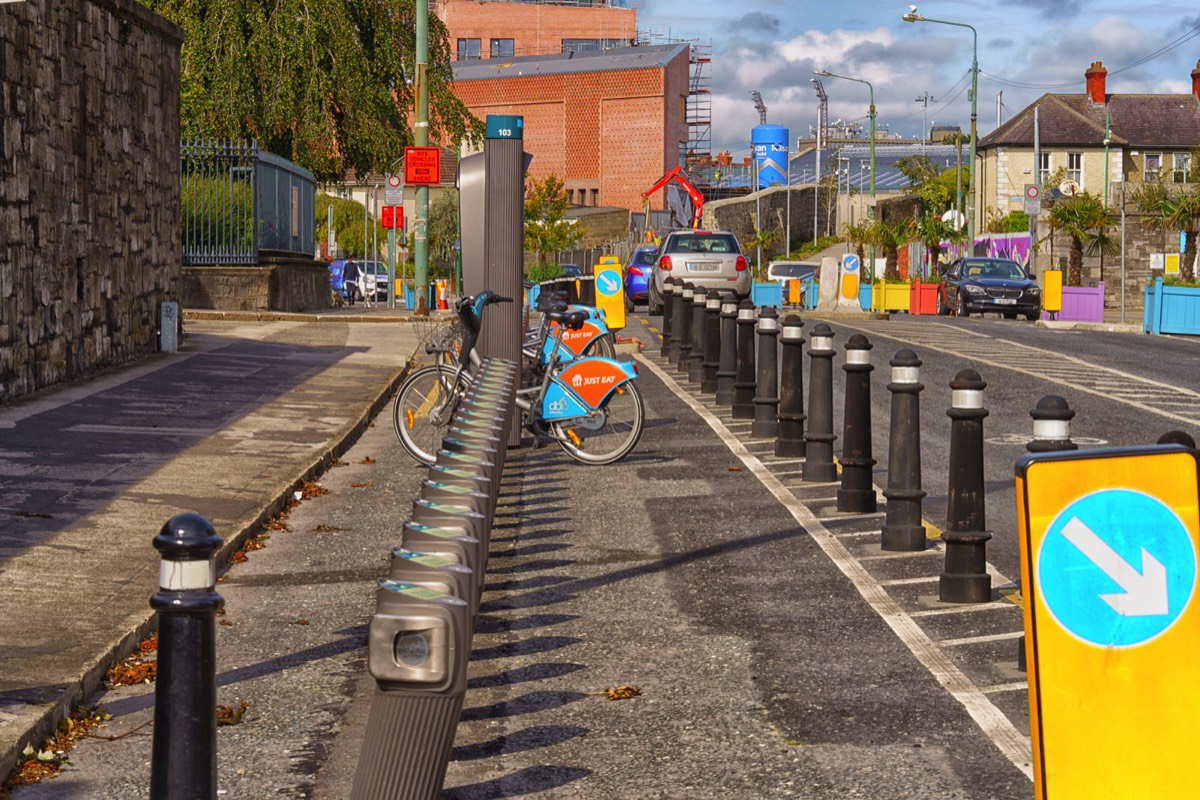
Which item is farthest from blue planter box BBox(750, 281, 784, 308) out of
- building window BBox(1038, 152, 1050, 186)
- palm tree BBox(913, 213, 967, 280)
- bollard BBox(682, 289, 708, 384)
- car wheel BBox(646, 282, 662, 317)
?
building window BBox(1038, 152, 1050, 186)

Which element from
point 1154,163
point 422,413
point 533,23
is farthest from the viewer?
point 533,23

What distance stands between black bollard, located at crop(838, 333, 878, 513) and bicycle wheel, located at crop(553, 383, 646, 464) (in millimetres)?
2524

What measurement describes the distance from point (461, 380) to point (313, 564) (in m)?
3.51

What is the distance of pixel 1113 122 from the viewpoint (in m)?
77.4

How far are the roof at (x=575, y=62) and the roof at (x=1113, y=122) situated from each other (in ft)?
96.9

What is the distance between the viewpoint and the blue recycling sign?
3.76 m

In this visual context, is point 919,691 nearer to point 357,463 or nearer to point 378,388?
point 357,463

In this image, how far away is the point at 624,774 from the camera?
501 centimetres

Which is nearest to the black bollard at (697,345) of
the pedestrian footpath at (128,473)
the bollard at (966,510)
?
the pedestrian footpath at (128,473)

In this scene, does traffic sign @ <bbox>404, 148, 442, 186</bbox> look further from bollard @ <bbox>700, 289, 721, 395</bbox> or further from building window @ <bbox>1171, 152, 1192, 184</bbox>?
building window @ <bbox>1171, 152, 1192, 184</bbox>

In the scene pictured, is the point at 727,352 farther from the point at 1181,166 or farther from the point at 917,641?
the point at 1181,166

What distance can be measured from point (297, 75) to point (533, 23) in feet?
286

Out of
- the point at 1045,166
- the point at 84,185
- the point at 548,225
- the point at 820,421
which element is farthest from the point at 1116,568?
the point at 548,225

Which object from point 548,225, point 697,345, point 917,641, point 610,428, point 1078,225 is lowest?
point 917,641
